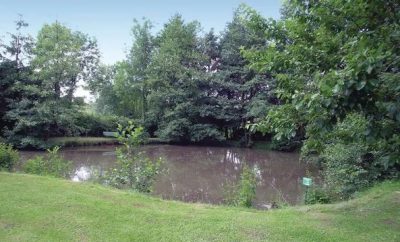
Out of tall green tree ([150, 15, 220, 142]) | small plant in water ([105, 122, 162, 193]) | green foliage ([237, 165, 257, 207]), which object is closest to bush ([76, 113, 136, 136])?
tall green tree ([150, 15, 220, 142])

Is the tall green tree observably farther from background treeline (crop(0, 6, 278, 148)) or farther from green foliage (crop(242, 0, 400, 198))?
green foliage (crop(242, 0, 400, 198))

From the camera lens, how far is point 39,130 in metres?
19.9

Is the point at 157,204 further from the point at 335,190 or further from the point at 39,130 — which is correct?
the point at 39,130

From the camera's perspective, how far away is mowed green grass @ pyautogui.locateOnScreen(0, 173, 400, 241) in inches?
166

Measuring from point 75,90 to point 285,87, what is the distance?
21.7m

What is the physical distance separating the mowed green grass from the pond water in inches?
112

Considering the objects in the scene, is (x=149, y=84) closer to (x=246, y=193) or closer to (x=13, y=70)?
(x=13, y=70)

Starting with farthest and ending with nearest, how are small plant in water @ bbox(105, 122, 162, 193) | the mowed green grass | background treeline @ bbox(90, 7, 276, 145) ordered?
background treeline @ bbox(90, 7, 276, 145)
small plant in water @ bbox(105, 122, 162, 193)
the mowed green grass

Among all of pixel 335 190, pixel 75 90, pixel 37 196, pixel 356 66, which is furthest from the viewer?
pixel 75 90

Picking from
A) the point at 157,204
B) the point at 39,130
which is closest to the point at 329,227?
the point at 157,204

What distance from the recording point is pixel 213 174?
13367 mm

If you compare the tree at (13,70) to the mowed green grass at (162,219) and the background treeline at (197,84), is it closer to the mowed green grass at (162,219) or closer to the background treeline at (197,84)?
the background treeline at (197,84)

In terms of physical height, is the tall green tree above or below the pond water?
above

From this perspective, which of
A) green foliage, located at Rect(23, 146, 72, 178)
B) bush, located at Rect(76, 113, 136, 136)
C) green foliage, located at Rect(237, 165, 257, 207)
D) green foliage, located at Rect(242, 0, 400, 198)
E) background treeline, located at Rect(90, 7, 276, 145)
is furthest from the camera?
background treeline, located at Rect(90, 7, 276, 145)
